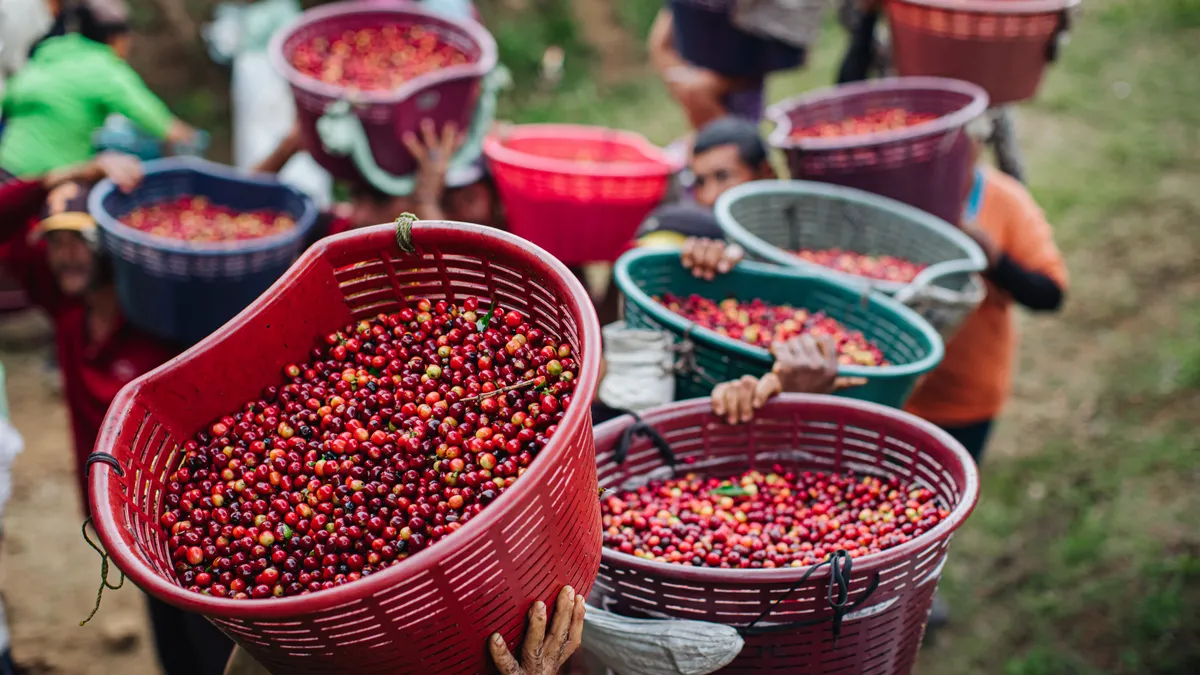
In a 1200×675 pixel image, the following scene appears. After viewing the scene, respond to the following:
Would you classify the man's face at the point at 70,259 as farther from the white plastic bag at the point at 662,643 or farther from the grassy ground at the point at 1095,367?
the grassy ground at the point at 1095,367

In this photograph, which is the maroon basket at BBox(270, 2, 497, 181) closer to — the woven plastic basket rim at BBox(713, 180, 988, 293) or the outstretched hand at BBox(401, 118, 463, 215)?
the outstretched hand at BBox(401, 118, 463, 215)

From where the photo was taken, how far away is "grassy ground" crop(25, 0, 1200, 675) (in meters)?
4.14

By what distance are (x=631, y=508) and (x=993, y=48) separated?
267cm

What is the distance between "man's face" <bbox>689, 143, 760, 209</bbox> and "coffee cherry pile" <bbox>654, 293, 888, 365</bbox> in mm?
903

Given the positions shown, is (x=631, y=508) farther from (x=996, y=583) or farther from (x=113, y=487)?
(x=996, y=583)

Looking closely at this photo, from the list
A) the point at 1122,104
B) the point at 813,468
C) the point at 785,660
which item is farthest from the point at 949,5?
the point at 1122,104

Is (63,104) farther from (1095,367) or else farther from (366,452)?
(1095,367)

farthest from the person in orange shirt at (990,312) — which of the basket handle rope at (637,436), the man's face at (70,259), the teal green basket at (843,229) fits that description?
the man's face at (70,259)

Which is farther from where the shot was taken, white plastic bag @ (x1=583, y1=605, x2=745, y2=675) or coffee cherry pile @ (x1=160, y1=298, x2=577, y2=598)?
white plastic bag @ (x1=583, y1=605, x2=745, y2=675)

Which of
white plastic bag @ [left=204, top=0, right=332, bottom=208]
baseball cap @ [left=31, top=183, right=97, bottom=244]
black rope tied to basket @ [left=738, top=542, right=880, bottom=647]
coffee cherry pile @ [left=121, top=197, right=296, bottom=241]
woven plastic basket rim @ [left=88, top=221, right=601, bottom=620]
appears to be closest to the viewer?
woven plastic basket rim @ [left=88, top=221, right=601, bottom=620]

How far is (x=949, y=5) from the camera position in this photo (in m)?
3.80

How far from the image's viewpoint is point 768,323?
275 cm

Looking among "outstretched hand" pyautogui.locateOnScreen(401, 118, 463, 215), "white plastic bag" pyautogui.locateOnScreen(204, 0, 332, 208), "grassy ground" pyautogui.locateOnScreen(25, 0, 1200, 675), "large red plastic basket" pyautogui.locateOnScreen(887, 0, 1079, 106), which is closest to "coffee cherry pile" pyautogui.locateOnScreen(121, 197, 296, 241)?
"outstretched hand" pyautogui.locateOnScreen(401, 118, 463, 215)

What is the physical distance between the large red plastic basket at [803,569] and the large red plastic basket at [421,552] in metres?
0.25
